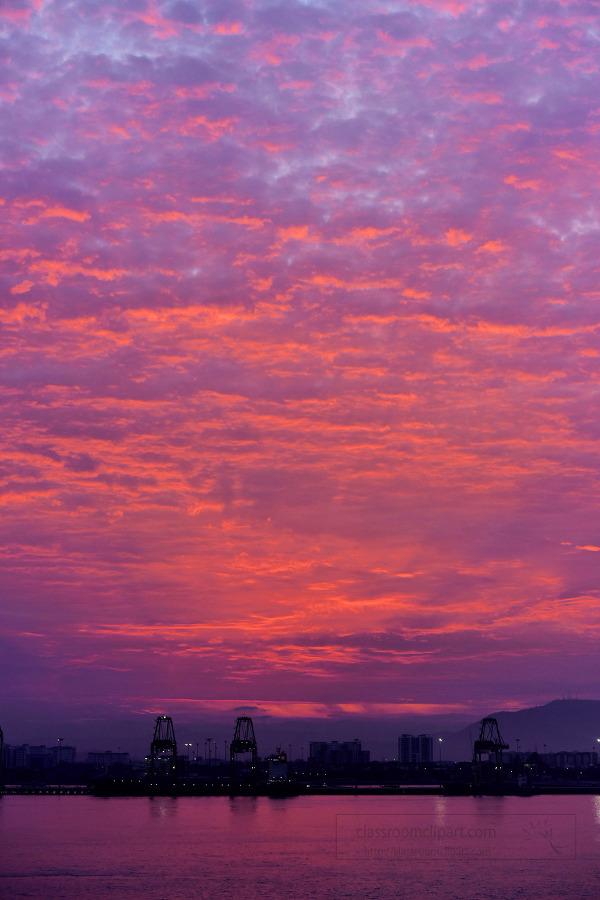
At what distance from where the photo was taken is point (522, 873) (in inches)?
3738

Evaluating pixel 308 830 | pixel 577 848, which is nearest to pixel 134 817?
pixel 308 830

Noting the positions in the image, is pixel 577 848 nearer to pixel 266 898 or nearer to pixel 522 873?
pixel 522 873

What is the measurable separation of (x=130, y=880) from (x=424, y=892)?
25189mm

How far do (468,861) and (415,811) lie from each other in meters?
101

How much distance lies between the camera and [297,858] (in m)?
106

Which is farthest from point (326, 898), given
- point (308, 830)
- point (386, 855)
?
point (308, 830)

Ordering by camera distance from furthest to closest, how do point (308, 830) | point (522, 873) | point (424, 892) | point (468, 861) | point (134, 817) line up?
1. point (134, 817)
2. point (308, 830)
3. point (468, 861)
4. point (522, 873)
5. point (424, 892)

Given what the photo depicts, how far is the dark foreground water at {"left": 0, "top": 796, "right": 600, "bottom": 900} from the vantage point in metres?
82.6

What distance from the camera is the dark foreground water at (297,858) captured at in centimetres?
8256

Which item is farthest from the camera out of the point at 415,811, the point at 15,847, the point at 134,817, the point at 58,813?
the point at 415,811

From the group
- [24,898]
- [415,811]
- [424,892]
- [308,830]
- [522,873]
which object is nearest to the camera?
[24,898]

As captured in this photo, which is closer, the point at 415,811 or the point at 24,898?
the point at 24,898

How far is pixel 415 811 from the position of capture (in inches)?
7854

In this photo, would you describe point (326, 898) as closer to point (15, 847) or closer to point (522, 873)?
point (522, 873)
